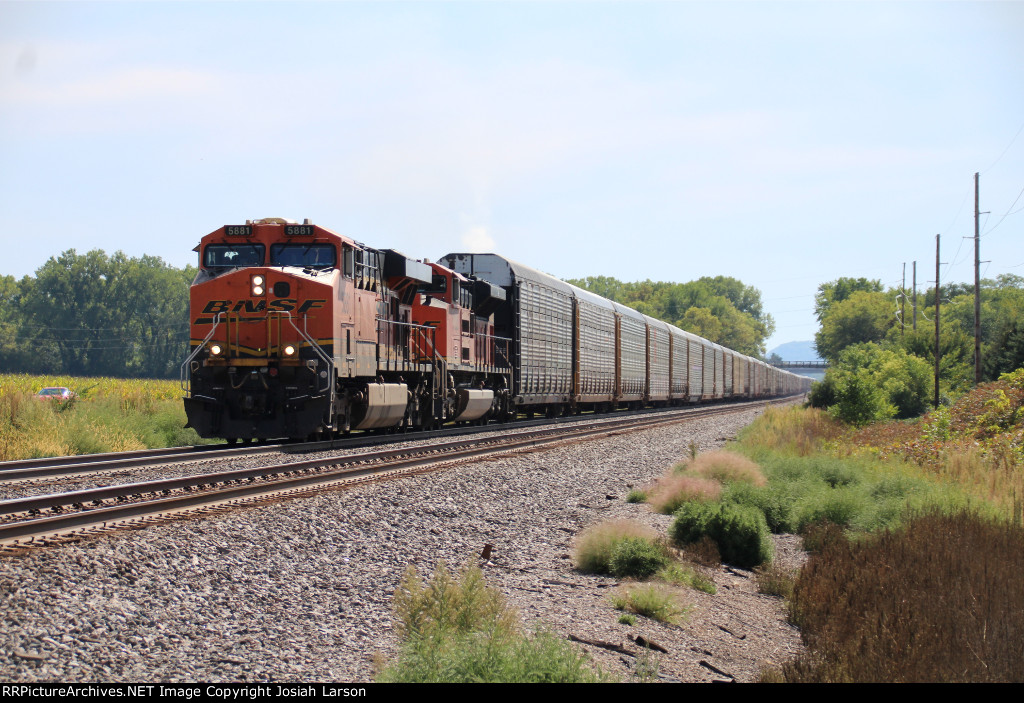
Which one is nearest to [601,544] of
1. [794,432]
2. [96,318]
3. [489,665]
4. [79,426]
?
[489,665]

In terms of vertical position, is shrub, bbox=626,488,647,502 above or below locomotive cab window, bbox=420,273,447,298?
below

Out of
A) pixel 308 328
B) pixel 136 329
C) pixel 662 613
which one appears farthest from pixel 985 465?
pixel 136 329

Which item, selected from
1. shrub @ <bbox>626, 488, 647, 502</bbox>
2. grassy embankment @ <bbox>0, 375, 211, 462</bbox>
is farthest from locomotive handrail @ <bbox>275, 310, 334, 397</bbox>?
shrub @ <bbox>626, 488, 647, 502</bbox>

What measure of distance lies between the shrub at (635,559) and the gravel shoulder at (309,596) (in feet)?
1.03

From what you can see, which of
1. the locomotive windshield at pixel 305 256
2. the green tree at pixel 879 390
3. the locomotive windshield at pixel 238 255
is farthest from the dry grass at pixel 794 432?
the locomotive windshield at pixel 238 255

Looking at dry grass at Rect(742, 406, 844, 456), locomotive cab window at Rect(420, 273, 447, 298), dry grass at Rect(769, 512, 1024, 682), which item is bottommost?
dry grass at Rect(769, 512, 1024, 682)

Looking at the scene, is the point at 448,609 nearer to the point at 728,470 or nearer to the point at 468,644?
the point at 468,644

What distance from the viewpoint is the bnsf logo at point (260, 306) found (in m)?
14.6

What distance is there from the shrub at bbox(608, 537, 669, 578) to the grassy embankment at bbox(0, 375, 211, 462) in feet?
33.4

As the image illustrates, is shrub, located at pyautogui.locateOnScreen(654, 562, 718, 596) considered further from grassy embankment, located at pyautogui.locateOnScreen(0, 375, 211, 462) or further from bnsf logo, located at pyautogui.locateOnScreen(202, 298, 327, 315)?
grassy embankment, located at pyautogui.locateOnScreen(0, 375, 211, 462)

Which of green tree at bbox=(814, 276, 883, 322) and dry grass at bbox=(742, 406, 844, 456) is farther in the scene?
green tree at bbox=(814, 276, 883, 322)

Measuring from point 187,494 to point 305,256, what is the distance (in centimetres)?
731

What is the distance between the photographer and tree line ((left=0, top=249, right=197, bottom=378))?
92.9 m

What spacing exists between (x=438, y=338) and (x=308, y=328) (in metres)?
5.20
